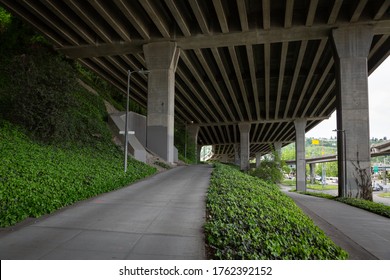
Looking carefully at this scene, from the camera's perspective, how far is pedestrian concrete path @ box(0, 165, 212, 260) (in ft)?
16.3

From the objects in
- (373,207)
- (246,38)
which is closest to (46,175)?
(373,207)

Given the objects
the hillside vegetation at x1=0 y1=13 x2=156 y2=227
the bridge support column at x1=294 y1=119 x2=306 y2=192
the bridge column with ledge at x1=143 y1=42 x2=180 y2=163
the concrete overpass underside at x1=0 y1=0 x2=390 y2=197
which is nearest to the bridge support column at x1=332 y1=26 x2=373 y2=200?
the concrete overpass underside at x1=0 y1=0 x2=390 y2=197

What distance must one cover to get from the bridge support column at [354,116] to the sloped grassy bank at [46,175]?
14145 mm

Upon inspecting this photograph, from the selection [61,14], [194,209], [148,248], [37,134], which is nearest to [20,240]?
[148,248]

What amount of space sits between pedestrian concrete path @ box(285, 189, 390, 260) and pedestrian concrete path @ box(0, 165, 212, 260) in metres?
4.60

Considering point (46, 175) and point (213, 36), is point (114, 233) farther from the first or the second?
point (213, 36)

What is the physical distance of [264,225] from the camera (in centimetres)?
673

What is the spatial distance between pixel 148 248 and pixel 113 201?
454 centimetres

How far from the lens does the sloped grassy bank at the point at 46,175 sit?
7023 mm

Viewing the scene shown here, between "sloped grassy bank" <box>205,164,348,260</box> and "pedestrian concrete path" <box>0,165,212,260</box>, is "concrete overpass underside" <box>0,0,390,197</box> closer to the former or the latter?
"sloped grassy bank" <box>205,164,348,260</box>

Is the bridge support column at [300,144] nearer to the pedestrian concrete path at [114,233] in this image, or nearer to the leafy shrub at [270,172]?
the leafy shrub at [270,172]

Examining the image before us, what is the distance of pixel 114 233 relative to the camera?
20.0 feet

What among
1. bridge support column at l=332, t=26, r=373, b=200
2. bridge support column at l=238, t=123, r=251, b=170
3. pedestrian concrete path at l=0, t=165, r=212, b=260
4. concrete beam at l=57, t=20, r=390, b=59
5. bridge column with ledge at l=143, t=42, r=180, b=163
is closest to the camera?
pedestrian concrete path at l=0, t=165, r=212, b=260

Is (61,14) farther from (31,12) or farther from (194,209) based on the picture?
(194,209)
